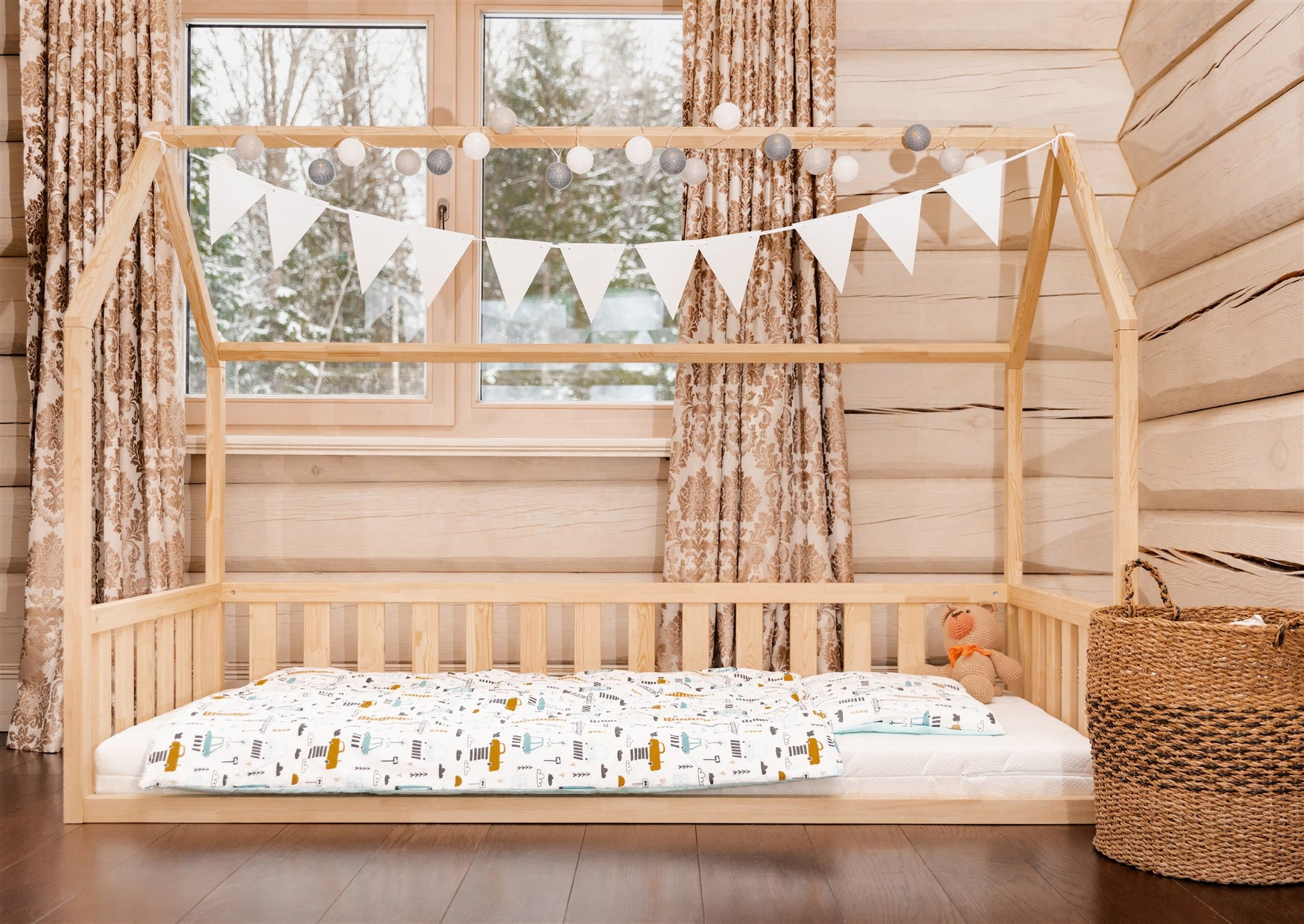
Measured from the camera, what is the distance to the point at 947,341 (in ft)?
8.29

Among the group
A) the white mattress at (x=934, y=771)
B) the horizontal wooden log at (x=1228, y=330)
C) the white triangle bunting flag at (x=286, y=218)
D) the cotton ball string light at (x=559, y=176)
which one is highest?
the cotton ball string light at (x=559, y=176)

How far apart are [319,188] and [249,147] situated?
835mm

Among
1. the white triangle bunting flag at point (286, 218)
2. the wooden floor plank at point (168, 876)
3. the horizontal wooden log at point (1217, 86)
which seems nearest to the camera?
the wooden floor plank at point (168, 876)

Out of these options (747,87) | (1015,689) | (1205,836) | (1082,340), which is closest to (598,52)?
(747,87)

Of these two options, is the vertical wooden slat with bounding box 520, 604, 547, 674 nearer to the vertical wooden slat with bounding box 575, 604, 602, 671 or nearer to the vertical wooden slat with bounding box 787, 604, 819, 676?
the vertical wooden slat with bounding box 575, 604, 602, 671

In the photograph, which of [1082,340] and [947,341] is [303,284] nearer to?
[947,341]

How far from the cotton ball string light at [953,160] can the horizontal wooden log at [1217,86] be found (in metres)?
0.60

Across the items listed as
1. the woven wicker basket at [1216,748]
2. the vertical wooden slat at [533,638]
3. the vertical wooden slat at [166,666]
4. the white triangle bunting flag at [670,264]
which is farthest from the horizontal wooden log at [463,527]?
the woven wicker basket at [1216,748]

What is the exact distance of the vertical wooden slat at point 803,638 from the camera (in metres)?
2.33

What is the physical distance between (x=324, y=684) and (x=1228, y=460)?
1.99 meters

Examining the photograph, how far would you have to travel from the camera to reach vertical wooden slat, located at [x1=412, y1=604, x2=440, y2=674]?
2.33m

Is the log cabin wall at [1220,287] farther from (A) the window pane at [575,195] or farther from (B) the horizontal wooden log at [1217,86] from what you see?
(A) the window pane at [575,195]

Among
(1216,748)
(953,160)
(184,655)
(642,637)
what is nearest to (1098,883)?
(1216,748)

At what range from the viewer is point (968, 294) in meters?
2.53
